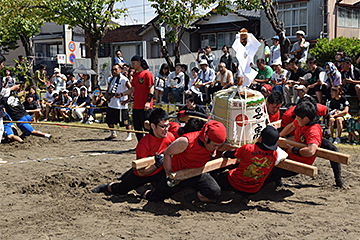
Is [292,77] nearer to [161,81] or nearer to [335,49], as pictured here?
[335,49]

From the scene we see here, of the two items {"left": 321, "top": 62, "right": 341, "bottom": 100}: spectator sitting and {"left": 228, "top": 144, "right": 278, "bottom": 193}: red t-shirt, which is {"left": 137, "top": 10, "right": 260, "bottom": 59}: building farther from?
{"left": 228, "top": 144, "right": 278, "bottom": 193}: red t-shirt

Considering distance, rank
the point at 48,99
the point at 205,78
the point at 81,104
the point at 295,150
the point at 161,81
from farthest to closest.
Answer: the point at 48,99 < the point at 161,81 < the point at 81,104 < the point at 205,78 < the point at 295,150

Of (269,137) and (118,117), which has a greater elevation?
(269,137)

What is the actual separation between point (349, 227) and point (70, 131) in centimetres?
890

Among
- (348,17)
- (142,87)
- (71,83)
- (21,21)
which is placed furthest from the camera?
(21,21)

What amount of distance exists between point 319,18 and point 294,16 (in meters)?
1.55

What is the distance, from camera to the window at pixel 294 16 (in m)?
20.5

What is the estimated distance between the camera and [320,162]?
23.5ft

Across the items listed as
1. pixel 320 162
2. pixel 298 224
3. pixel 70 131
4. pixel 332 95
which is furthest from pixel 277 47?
pixel 298 224

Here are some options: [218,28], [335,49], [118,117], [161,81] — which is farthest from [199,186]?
[218,28]

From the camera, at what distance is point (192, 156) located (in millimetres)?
4555

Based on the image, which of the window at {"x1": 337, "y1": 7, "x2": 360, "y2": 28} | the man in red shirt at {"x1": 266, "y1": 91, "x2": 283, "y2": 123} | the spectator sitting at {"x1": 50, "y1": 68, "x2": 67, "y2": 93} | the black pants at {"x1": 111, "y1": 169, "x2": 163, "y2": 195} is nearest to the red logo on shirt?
the black pants at {"x1": 111, "y1": 169, "x2": 163, "y2": 195}

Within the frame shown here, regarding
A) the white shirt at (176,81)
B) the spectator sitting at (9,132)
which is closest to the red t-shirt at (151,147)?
the spectator sitting at (9,132)

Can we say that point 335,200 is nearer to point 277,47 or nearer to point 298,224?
point 298,224
